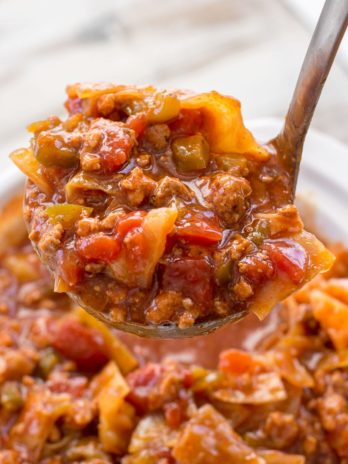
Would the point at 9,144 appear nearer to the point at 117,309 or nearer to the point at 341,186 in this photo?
the point at 341,186

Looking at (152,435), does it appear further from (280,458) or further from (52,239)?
(52,239)

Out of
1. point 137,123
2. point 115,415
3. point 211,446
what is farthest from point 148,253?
point 115,415

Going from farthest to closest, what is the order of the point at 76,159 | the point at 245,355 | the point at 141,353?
the point at 141,353, the point at 245,355, the point at 76,159

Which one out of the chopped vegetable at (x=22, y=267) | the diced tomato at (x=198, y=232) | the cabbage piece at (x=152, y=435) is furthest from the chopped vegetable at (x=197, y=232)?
the chopped vegetable at (x=22, y=267)

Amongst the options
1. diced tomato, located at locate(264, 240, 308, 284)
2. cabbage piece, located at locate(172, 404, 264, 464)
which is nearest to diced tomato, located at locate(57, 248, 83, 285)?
diced tomato, located at locate(264, 240, 308, 284)

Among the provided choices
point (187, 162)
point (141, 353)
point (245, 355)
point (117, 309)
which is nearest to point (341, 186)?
point (245, 355)

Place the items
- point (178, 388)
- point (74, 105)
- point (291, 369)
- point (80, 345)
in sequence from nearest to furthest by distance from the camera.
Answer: point (74, 105)
point (178, 388)
point (291, 369)
point (80, 345)
